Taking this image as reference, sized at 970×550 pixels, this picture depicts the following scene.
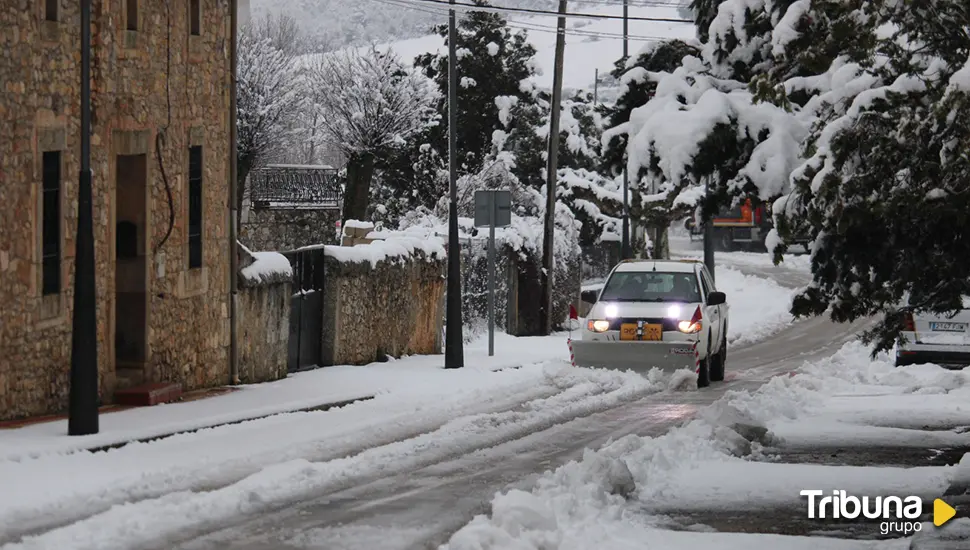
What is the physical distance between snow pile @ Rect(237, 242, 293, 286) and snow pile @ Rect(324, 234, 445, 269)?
1168 millimetres

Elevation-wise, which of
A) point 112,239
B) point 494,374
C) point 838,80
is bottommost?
point 494,374

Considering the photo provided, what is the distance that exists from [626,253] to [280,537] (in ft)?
101

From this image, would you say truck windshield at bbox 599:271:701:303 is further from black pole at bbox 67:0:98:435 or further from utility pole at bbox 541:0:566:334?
utility pole at bbox 541:0:566:334

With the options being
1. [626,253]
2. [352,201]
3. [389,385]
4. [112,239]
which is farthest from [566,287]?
[112,239]

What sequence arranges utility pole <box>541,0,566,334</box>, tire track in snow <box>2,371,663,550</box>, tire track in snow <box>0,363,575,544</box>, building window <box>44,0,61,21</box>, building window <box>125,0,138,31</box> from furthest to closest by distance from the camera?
utility pole <box>541,0,566,334</box> < building window <box>125,0,138,31</box> < building window <box>44,0,61,21</box> < tire track in snow <box>0,363,575,544</box> < tire track in snow <box>2,371,663,550</box>

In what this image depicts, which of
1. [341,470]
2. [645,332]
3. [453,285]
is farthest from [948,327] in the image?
[341,470]

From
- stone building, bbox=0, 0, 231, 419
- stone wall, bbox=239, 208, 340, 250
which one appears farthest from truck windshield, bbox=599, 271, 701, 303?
stone wall, bbox=239, 208, 340, 250

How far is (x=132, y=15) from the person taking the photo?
61.5 ft

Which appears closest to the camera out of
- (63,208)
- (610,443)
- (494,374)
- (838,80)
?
(838,80)

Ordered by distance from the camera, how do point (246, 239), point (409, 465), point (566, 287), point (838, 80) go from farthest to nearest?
point (246, 239) → point (566, 287) → point (409, 465) → point (838, 80)

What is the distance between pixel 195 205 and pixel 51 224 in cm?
425

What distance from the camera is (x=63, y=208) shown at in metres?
16.9

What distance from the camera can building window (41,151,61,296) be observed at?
54.3 ft

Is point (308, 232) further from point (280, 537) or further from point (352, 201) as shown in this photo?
point (280, 537)
